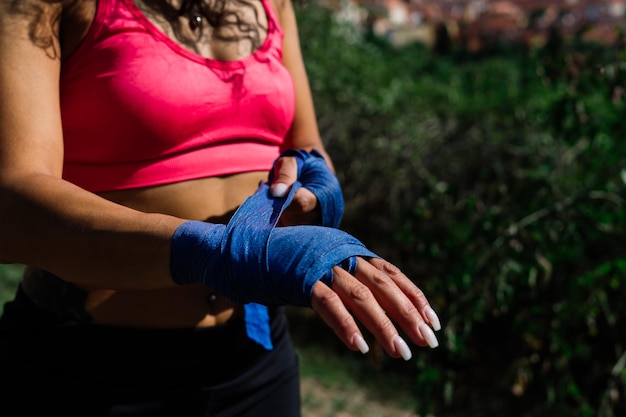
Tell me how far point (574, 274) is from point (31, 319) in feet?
8.31

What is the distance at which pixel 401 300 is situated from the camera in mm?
1025

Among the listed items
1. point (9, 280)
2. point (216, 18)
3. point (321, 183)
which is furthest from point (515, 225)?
point (9, 280)

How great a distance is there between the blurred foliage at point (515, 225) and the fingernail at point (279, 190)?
158 cm

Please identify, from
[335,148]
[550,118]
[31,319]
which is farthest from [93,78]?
[335,148]

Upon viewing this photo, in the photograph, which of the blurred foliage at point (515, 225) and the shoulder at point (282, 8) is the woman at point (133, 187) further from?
the blurred foliage at point (515, 225)

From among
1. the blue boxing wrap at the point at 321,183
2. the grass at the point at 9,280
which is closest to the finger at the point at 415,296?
the blue boxing wrap at the point at 321,183

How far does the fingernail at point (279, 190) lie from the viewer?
1.41m

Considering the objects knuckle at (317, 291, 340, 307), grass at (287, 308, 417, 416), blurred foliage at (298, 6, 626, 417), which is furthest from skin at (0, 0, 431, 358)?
grass at (287, 308, 417, 416)

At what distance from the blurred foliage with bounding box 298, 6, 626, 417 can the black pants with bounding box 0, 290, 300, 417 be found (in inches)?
54.6

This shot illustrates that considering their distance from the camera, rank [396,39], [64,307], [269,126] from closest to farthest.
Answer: [64,307]
[269,126]
[396,39]

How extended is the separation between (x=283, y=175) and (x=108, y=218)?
1.43ft

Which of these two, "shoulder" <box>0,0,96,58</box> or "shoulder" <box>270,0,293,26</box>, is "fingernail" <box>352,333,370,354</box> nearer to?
"shoulder" <box>0,0,96,58</box>

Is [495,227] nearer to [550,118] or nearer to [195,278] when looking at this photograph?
[550,118]

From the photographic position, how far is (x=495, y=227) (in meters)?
3.21
